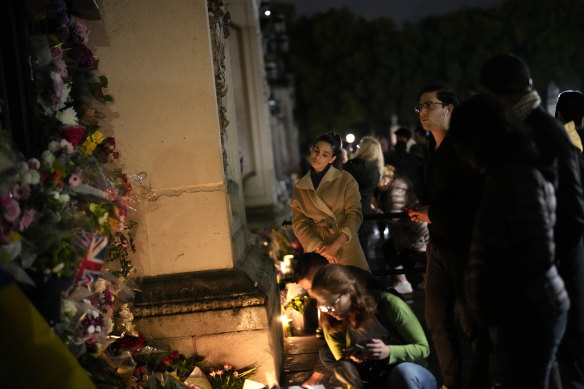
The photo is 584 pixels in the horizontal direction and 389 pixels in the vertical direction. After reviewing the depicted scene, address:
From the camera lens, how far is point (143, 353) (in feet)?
14.9

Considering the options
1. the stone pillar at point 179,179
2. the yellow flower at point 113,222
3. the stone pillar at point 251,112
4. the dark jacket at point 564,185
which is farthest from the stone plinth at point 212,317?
the stone pillar at point 251,112

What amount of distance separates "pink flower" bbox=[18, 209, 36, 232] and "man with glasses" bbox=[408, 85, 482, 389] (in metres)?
2.23

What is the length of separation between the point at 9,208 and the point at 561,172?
107 inches

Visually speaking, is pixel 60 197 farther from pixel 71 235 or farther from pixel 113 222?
pixel 113 222

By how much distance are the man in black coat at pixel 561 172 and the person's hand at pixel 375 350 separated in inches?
37.5

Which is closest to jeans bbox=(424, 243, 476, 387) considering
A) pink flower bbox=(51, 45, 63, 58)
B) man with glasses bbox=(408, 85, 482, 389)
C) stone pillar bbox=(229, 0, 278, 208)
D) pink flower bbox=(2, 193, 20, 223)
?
man with glasses bbox=(408, 85, 482, 389)

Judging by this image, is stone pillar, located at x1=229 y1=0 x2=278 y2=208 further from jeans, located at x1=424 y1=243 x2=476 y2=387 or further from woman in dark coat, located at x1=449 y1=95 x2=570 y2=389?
woman in dark coat, located at x1=449 y1=95 x2=570 y2=389

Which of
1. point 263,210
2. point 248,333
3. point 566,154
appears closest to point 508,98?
point 566,154

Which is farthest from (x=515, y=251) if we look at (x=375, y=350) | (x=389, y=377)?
(x=389, y=377)

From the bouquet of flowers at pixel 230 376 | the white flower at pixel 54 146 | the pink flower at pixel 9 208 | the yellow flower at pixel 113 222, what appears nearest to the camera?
the pink flower at pixel 9 208

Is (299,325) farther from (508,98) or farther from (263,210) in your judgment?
(263,210)

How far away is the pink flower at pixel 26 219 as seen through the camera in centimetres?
319

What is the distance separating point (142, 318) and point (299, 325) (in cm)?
196

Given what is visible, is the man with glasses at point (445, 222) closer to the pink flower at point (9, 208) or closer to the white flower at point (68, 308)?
the white flower at point (68, 308)
